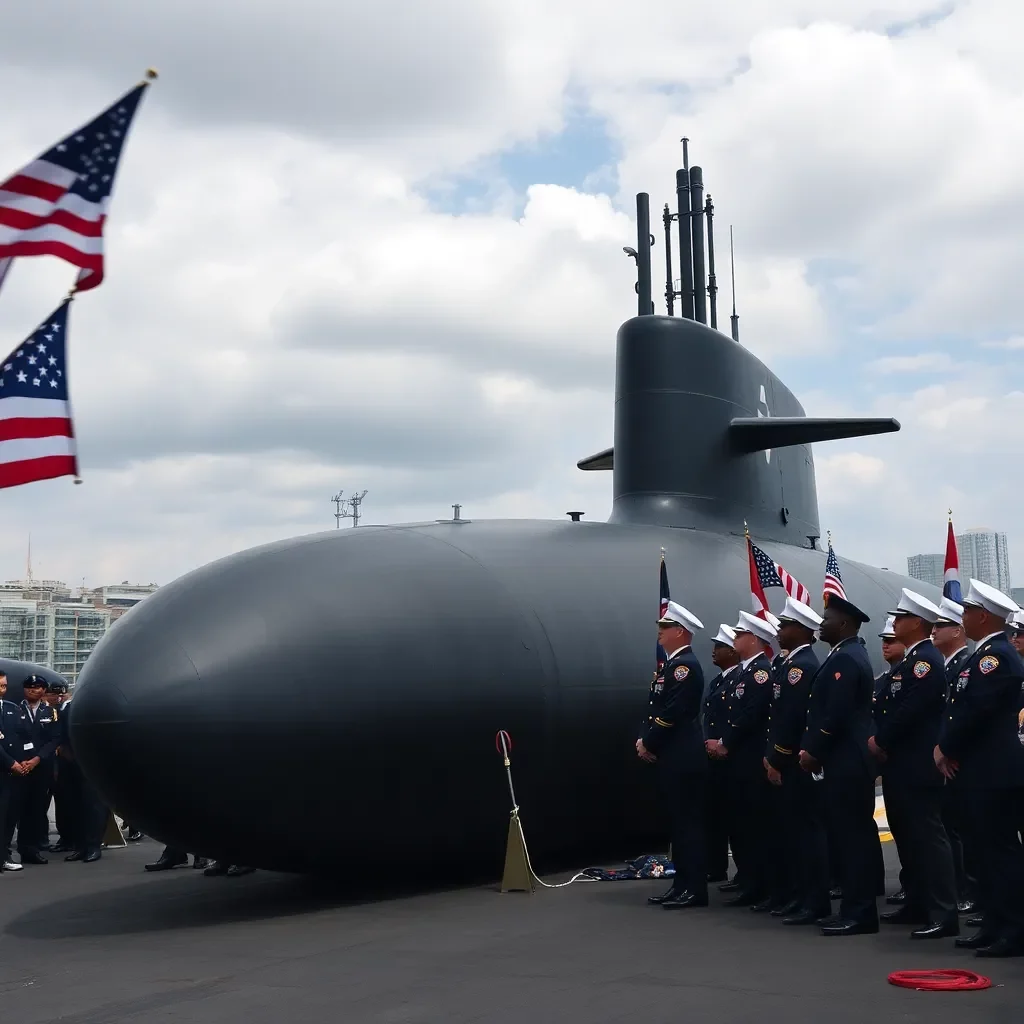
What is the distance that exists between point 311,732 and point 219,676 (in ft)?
2.35

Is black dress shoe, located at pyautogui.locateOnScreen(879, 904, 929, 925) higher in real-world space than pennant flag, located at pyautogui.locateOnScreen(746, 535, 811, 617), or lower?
lower

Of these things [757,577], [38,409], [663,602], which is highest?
[38,409]

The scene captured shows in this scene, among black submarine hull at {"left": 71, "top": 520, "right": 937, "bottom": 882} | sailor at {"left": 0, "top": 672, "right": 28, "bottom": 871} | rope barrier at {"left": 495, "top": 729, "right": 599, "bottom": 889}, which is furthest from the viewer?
sailor at {"left": 0, "top": 672, "right": 28, "bottom": 871}

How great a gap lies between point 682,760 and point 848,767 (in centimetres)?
139

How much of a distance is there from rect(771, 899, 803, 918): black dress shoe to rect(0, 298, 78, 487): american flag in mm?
Answer: 5428

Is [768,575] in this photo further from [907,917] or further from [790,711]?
[907,917]

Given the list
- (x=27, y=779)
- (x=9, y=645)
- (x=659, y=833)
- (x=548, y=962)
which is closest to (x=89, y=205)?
(x=548, y=962)

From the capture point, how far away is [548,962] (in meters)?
7.19

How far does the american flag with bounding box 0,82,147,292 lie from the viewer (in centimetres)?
613

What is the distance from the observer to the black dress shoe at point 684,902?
9031 mm

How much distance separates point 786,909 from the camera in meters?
8.79

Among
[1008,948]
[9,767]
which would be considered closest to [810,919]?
[1008,948]

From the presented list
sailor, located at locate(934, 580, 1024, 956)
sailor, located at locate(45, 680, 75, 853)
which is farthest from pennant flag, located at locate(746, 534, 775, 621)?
sailor, located at locate(45, 680, 75, 853)

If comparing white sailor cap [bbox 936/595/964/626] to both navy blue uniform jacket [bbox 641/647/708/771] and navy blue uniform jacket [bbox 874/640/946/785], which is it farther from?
navy blue uniform jacket [bbox 641/647/708/771]
